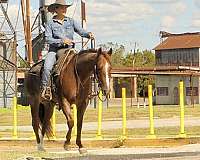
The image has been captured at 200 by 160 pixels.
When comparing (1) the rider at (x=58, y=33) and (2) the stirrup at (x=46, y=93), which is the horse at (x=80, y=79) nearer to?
(2) the stirrup at (x=46, y=93)

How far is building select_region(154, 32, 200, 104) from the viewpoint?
98.9 m

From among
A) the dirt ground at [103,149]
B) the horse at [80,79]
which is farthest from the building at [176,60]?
the horse at [80,79]

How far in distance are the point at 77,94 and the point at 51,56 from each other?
123 cm

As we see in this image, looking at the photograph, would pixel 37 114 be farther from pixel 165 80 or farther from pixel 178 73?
pixel 165 80

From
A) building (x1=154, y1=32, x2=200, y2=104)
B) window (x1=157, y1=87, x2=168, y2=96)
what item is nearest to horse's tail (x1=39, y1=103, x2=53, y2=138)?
building (x1=154, y1=32, x2=200, y2=104)

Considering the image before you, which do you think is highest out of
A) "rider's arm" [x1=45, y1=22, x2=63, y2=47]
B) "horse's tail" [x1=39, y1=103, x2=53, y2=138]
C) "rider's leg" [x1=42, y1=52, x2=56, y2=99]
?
"rider's arm" [x1=45, y1=22, x2=63, y2=47]

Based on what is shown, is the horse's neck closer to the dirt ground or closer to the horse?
the horse

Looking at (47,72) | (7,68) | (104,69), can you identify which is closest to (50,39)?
(47,72)

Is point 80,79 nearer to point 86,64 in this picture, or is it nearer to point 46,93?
point 86,64

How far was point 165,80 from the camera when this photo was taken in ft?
340

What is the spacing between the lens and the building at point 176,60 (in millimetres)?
98938

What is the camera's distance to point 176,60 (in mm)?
108688

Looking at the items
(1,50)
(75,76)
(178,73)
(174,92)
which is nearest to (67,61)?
(75,76)

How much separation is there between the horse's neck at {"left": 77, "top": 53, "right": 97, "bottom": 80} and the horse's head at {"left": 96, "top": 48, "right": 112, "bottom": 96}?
0.26 meters
